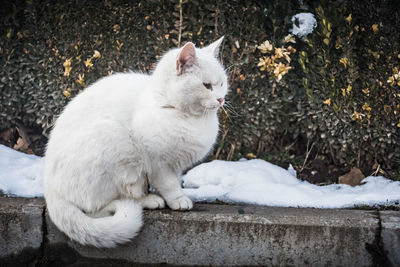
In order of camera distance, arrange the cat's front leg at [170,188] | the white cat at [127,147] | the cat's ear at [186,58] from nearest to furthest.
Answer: the cat's ear at [186,58], the white cat at [127,147], the cat's front leg at [170,188]

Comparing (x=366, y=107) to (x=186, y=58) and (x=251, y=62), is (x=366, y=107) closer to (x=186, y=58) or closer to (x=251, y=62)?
(x=251, y=62)

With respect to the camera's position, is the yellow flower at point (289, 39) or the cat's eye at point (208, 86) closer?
the cat's eye at point (208, 86)

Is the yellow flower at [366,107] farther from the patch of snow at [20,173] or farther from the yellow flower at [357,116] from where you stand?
the patch of snow at [20,173]

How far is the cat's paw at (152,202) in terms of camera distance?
2.84 m

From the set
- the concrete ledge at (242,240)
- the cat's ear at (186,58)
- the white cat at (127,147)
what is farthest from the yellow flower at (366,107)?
the cat's ear at (186,58)

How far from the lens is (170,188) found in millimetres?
2777

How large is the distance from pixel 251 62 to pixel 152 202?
1.71 metres

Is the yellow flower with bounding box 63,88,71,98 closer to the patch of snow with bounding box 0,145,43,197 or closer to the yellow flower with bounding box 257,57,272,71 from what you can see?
the patch of snow with bounding box 0,145,43,197

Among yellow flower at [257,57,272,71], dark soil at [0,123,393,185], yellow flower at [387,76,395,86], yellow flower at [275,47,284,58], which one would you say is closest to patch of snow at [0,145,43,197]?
dark soil at [0,123,393,185]

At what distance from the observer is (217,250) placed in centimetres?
277

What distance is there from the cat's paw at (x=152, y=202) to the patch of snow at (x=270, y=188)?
1.68ft

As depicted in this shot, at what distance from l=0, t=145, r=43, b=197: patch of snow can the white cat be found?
0.80 metres

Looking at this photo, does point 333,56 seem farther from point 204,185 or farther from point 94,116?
point 94,116

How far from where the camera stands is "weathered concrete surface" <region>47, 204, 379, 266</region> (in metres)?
2.67
